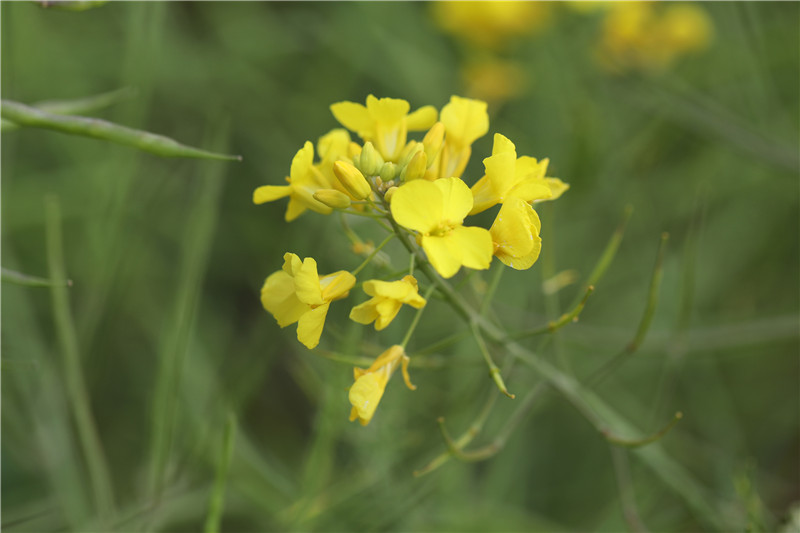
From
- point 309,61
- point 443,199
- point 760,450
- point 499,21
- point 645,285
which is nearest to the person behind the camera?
point 443,199

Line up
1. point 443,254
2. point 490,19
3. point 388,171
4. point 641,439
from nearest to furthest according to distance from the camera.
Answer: point 443,254, point 388,171, point 641,439, point 490,19

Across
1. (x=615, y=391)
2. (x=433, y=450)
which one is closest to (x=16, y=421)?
(x=433, y=450)

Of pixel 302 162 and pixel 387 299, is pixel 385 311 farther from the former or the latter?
pixel 302 162

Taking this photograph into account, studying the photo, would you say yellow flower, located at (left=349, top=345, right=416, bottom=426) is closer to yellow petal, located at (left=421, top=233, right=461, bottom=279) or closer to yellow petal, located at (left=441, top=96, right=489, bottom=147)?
yellow petal, located at (left=421, top=233, right=461, bottom=279)

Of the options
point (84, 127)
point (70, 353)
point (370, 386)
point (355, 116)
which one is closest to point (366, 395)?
point (370, 386)

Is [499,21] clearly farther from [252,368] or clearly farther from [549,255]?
[252,368]

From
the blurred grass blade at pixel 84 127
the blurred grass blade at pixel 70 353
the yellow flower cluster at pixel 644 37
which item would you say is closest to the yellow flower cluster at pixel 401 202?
the blurred grass blade at pixel 84 127
